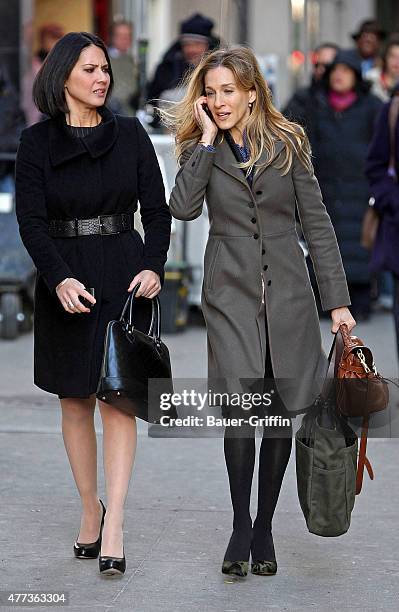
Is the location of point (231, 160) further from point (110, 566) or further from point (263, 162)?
point (110, 566)

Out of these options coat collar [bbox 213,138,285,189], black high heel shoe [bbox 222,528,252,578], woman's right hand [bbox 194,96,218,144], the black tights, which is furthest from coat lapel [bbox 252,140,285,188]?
black high heel shoe [bbox 222,528,252,578]

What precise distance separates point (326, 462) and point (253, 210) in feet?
2.89

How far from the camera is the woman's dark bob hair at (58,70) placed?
4883 mm

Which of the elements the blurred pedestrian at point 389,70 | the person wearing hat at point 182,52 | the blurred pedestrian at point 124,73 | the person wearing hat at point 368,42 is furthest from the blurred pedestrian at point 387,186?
the person wearing hat at point 368,42

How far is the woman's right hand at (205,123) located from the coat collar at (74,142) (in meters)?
0.31

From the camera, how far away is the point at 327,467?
15.4ft

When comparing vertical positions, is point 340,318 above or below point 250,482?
above

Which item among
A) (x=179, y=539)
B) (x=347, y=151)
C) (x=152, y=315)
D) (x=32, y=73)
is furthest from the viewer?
(x=32, y=73)

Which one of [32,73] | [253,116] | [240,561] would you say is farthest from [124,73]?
[240,561]

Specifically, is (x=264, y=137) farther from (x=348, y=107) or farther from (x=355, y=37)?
(x=355, y=37)

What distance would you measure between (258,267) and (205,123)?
52cm

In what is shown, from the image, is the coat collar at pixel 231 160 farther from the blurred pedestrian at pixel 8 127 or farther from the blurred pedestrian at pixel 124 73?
the blurred pedestrian at pixel 124 73

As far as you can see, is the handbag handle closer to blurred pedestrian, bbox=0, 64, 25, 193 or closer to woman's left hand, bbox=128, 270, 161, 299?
woman's left hand, bbox=128, 270, 161, 299

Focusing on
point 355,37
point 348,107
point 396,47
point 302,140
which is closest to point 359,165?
point 348,107
